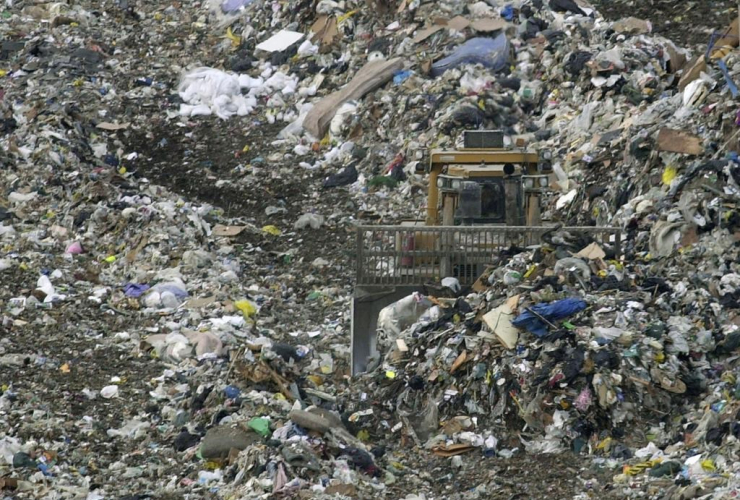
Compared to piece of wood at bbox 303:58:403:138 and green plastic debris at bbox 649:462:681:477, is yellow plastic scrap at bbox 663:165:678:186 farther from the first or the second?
piece of wood at bbox 303:58:403:138

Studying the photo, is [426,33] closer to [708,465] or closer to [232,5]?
[232,5]

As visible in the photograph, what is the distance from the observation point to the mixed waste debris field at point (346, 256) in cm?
945

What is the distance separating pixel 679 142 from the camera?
1391cm

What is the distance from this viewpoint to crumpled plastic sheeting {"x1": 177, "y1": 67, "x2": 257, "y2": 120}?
1950cm

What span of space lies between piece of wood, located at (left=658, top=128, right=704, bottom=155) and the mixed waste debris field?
3cm

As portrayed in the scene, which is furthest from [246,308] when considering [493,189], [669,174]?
[669,174]

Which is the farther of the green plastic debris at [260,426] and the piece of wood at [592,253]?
the piece of wood at [592,253]

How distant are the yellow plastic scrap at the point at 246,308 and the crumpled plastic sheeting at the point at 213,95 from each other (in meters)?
6.71

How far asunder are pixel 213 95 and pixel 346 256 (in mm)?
5931

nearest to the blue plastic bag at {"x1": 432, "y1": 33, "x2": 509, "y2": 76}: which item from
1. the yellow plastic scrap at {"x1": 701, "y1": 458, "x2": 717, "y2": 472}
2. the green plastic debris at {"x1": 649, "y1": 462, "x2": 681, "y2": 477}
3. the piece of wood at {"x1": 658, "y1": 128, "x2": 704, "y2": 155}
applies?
the piece of wood at {"x1": 658, "y1": 128, "x2": 704, "y2": 155}

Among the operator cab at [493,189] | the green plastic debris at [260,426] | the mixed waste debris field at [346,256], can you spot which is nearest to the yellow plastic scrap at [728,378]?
the mixed waste debris field at [346,256]

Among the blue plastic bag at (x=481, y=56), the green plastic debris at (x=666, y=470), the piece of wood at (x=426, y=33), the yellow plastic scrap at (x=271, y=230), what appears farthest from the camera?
the piece of wood at (x=426, y=33)

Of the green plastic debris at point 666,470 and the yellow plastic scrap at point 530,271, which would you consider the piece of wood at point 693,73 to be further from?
the green plastic debris at point 666,470

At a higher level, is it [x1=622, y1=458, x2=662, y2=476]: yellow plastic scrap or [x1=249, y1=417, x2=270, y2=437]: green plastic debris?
[x1=249, y1=417, x2=270, y2=437]: green plastic debris
